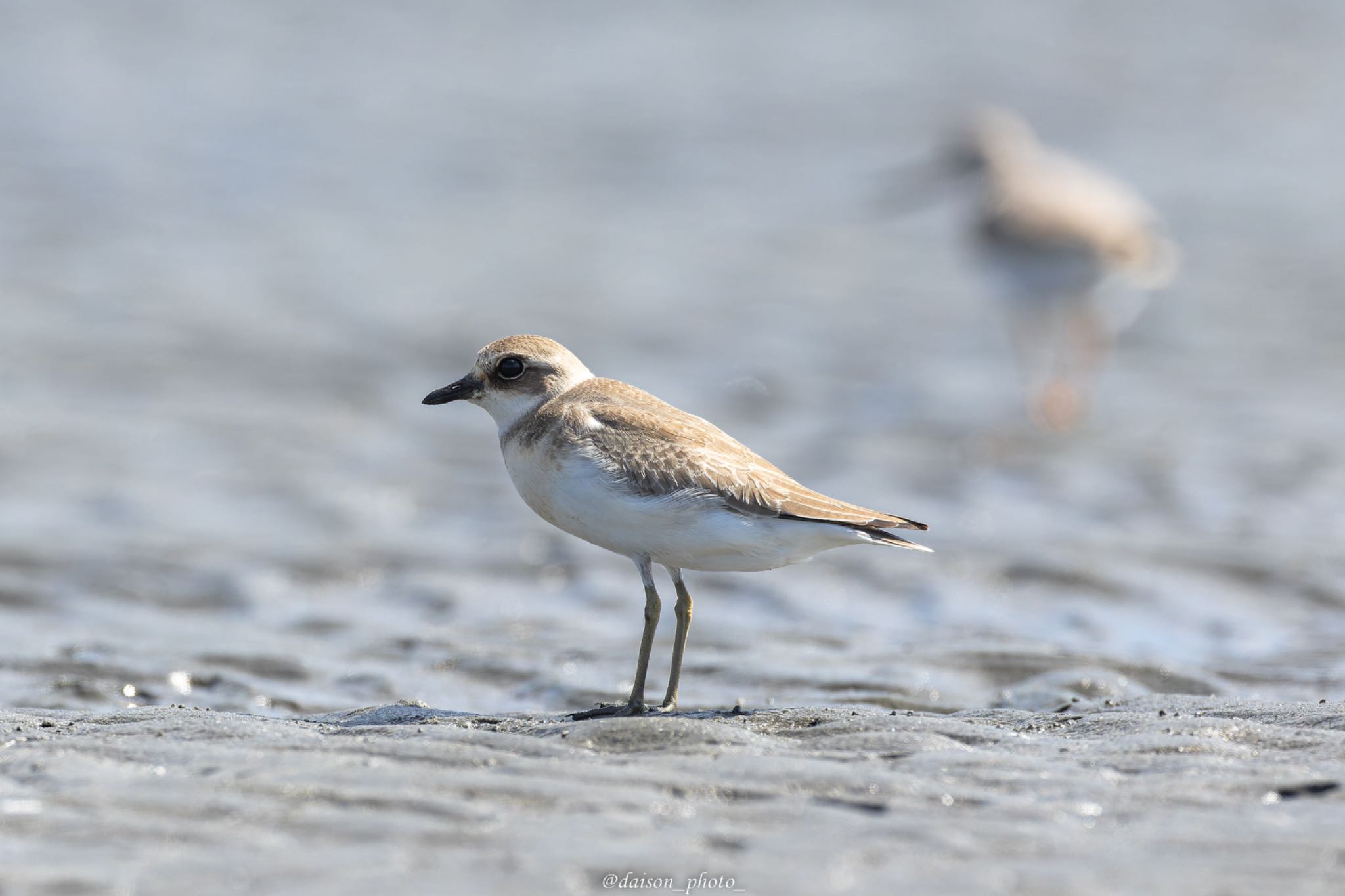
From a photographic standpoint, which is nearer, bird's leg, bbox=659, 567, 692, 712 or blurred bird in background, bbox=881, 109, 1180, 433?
bird's leg, bbox=659, 567, 692, 712

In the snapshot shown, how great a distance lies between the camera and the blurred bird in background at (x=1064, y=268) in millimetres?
13023

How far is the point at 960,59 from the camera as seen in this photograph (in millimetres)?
27781

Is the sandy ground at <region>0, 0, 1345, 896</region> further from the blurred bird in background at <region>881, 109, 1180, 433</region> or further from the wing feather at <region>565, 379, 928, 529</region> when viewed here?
the wing feather at <region>565, 379, 928, 529</region>

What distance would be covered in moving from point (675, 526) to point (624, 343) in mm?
9277

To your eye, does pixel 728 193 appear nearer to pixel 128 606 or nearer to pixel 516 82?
pixel 516 82

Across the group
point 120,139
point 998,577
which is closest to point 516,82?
point 120,139

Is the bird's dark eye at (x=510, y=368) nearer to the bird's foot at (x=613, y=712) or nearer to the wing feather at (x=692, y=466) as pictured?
the wing feather at (x=692, y=466)

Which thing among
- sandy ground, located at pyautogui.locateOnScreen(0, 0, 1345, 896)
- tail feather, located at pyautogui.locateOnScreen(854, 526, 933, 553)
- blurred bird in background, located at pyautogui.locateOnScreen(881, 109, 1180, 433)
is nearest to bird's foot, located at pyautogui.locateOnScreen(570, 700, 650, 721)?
sandy ground, located at pyautogui.locateOnScreen(0, 0, 1345, 896)

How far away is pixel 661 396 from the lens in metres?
13.1

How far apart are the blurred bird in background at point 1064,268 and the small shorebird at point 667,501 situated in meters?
7.53

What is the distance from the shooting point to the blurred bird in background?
13023 millimetres

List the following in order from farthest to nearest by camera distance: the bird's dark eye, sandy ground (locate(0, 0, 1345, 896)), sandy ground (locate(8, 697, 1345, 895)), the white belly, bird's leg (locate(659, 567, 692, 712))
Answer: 1. the bird's dark eye
2. bird's leg (locate(659, 567, 692, 712))
3. the white belly
4. sandy ground (locate(0, 0, 1345, 896))
5. sandy ground (locate(8, 697, 1345, 895))

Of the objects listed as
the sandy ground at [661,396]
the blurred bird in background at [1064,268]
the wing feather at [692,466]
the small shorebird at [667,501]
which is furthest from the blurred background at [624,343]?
the wing feather at [692,466]

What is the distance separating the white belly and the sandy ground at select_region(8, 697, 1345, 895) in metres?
0.62
